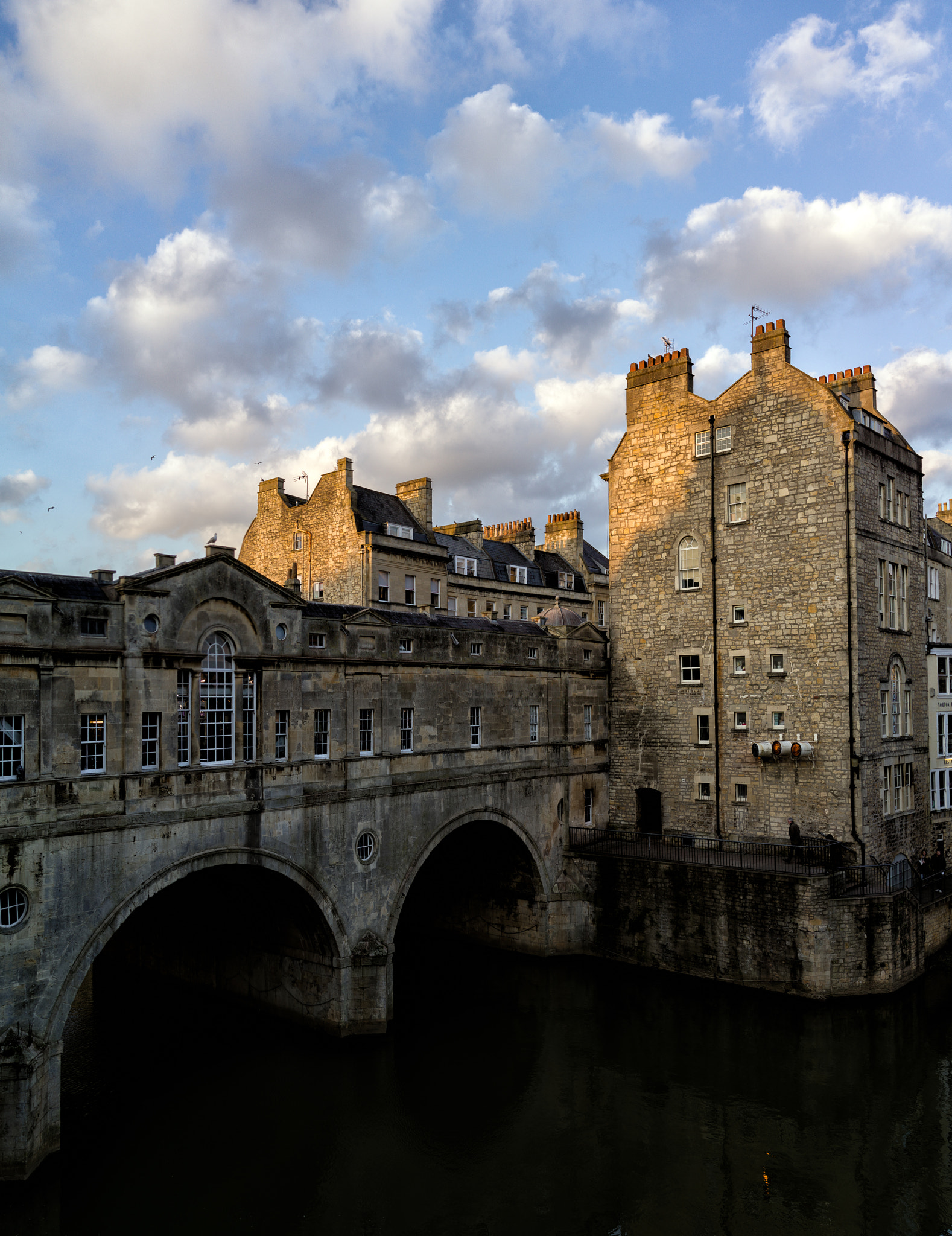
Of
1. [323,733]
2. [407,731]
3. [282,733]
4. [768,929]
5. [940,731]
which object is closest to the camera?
[282,733]

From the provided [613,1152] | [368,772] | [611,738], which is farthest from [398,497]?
[613,1152]

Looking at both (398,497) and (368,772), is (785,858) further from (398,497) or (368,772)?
(398,497)

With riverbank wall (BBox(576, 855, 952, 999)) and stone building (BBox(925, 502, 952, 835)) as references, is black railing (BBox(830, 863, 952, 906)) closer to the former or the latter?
riverbank wall (BBox(576, 855, 952, 999))

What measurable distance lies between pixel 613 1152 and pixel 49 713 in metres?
15.1

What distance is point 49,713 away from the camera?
1770 cm

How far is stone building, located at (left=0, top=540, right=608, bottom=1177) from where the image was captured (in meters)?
17.4

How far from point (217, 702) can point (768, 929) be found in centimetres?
1813

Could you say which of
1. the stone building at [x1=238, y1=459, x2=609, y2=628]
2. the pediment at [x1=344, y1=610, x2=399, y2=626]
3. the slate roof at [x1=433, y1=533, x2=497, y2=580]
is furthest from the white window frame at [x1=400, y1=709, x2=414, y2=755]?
the slate roof at [x1=433, y1=533, x2=497, y2=580]

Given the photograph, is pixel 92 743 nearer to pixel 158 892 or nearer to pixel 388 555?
pixel 158 892

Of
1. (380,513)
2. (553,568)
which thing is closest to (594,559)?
(553,568)

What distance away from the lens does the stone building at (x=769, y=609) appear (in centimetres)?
3020

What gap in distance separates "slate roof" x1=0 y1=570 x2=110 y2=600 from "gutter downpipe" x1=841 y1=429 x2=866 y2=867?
76.4ft

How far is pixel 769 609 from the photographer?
31828mm

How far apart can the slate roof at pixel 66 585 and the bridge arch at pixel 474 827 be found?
12.1 m
